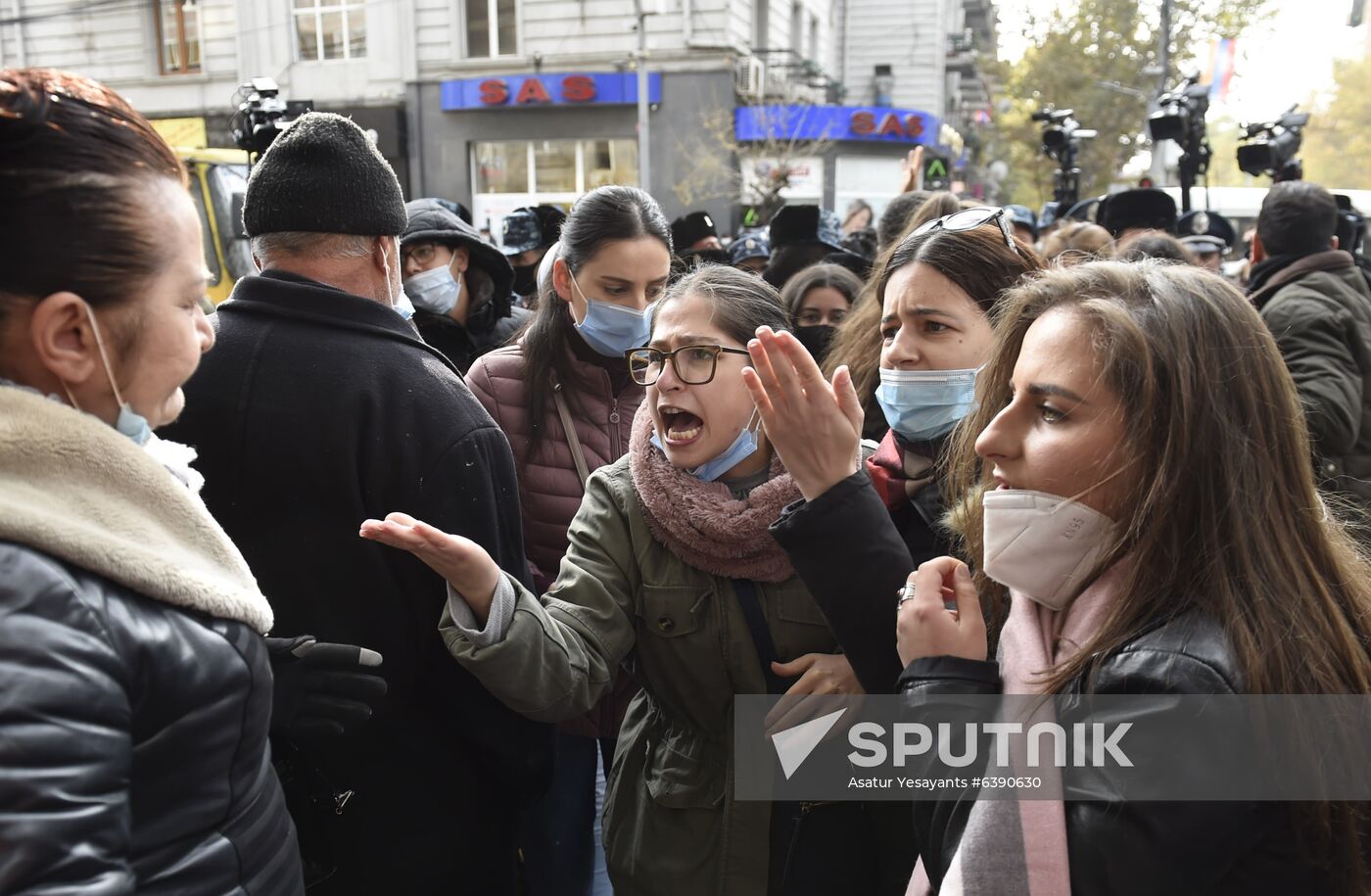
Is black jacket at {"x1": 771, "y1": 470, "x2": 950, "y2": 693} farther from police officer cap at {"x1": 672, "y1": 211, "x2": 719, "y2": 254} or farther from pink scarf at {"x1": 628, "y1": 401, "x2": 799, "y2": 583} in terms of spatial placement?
police officer cap at {"x1": 672, "y1": 211, "x2": 719, "y2": 254}

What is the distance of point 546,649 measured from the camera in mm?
1905

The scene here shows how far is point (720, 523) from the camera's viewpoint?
210cm

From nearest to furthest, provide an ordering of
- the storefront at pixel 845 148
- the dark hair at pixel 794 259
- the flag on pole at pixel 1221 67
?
the dark hair at pixel 794 259, the flag on pole at pixel 1221 67, the storefront at pixel 845 148

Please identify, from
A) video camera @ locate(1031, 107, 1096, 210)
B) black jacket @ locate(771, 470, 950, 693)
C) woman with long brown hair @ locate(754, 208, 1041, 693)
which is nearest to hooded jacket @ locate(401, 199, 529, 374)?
woman with long brown hair @ locate(754, 208, 1041, 693)

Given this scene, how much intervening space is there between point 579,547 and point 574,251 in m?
1.25

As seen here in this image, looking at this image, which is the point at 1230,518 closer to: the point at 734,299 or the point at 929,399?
the point at 929,399

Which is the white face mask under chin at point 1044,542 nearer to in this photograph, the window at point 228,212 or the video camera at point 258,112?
the video camera at point 258,112

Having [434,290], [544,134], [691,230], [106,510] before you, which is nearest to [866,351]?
[434,290]

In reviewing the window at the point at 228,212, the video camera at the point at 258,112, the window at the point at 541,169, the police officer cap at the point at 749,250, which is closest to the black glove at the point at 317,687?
the video camera at the point at 258,112

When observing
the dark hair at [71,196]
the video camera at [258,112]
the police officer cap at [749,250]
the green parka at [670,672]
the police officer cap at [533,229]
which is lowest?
the green parka at [670,672]

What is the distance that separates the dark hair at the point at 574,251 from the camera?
3.01 meters

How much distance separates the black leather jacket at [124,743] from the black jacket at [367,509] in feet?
2.07

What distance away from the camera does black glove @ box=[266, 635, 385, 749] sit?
69.3 inches

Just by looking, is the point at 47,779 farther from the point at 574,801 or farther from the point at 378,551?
the point at 574,801
